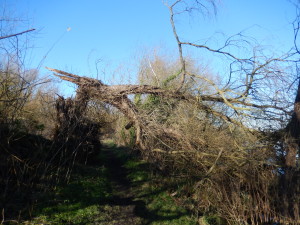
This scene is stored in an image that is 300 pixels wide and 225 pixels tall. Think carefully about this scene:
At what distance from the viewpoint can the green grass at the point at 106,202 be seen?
6695 millimetres

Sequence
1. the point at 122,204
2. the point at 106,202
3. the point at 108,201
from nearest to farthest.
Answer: the point at 106,202, the point at 108,201, the point at 122,204

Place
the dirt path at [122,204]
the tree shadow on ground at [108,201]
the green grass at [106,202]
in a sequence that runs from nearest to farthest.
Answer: the green grass at [106,202], the tree shadow on ground at [108,201], the dirt path at [122,204]

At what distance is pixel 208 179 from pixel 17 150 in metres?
5.35

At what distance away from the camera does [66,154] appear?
9.09m

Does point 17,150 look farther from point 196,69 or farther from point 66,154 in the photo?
point 196,69

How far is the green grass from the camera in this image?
264 inches

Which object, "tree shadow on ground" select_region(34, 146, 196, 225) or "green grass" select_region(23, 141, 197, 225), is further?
"tree shadow on ground" select_region(34, 146, 196, 225)

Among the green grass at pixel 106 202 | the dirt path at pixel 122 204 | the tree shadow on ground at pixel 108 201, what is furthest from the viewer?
the dirt path at pixel 122 204

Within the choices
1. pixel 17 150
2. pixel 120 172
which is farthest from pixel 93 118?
pixel 17 150

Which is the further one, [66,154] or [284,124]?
[66,154]

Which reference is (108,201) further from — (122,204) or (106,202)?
(122,204)

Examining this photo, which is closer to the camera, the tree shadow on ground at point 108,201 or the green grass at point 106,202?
the green grass at point 106,202

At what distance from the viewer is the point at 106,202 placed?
8.07 m

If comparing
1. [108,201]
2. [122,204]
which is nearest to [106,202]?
[108,201]
